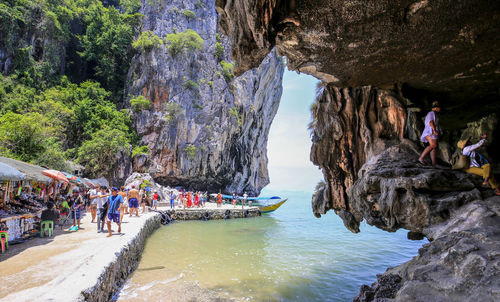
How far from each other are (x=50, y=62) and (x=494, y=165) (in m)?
35.4

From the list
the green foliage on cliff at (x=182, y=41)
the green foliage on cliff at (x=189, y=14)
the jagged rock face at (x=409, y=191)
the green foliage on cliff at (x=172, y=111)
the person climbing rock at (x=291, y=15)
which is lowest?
the jagged rock face at (x=409, y=191)

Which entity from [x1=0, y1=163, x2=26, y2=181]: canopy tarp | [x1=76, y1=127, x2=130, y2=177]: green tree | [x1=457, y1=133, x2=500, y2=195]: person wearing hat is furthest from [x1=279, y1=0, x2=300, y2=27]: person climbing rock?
[x1=76, y1=127, x2=130, y2=177]: green tree

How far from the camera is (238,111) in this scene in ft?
107

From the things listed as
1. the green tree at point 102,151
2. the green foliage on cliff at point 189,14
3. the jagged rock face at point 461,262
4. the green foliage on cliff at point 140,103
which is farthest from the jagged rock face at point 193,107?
the jagged rock face at point 461,262

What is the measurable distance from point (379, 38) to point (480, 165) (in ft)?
9.71

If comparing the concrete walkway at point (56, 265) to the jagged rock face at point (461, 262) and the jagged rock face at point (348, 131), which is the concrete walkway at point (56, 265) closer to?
the jagged rock face at point (461, 262)

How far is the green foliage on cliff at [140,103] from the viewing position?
90.7ft

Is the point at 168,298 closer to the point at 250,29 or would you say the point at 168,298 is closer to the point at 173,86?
the point at 250,29

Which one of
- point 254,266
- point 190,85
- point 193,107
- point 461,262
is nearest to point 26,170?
point 254,266

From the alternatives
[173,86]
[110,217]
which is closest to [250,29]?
[110,217]

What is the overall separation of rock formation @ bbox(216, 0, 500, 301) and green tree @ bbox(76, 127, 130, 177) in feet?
73.3

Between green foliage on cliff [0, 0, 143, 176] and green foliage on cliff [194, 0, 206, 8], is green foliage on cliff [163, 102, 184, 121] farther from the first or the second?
green foliage on cliff [194, 0, 206, 8]

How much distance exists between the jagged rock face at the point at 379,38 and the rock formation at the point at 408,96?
0.02 meters

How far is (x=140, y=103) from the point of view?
→ 27.9 metres
